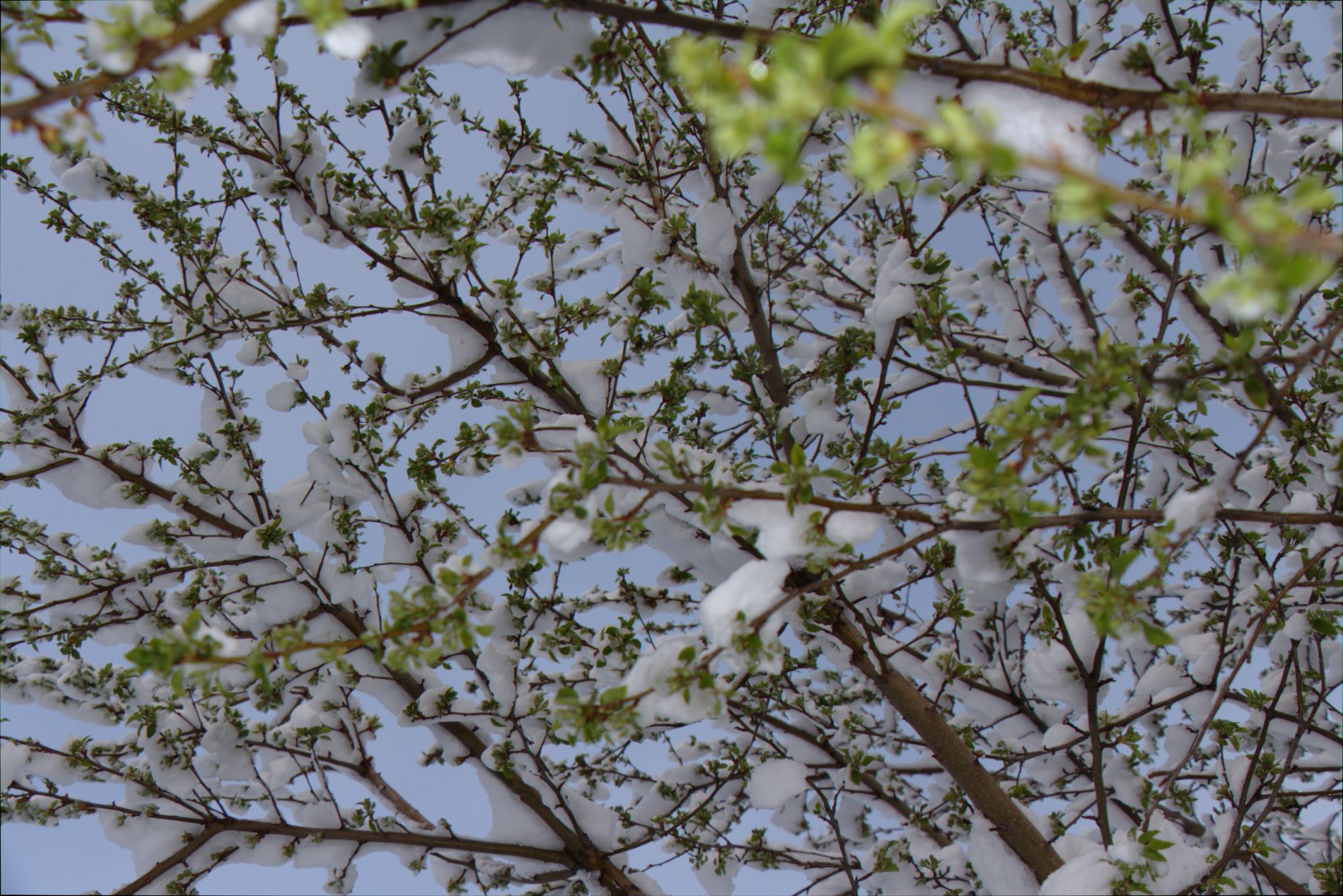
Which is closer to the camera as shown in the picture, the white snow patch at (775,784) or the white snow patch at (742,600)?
the white snow patch at (742,600)

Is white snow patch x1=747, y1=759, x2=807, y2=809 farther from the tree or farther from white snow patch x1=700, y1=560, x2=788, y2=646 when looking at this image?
white snow patch x1=700, y1=560, x2=788, y2=646

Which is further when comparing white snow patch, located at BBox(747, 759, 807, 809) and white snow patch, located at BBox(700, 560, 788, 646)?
white snow patch, located at BBox(747, 759, 807, 809)

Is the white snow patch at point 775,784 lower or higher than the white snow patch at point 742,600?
lower

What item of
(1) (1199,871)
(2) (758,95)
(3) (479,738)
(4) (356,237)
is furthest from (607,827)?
(2) (758,95)

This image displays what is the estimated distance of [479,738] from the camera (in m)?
3.24

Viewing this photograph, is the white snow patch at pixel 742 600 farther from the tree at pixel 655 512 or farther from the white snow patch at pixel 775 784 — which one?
the white snow patch at pixel 775 784

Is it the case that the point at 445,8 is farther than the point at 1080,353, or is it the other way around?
the point at 445,8

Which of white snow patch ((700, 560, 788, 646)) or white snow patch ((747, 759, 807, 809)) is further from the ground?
white snow patch ((700, 560, 788, 646))

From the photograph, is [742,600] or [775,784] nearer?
[742,600]

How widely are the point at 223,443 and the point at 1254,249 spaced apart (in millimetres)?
3343

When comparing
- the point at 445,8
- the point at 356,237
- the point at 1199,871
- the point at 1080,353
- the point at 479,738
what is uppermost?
the point at 356,237

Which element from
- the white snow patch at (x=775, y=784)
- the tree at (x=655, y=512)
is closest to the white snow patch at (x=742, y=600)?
the tree at (x=655, y=512)

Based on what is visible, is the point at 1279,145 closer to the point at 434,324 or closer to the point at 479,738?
the point at 434,324

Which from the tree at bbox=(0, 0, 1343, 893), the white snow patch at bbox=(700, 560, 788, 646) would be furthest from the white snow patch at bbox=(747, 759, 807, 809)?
the white snow patch at bbox=(700, 560, 788, 646)
